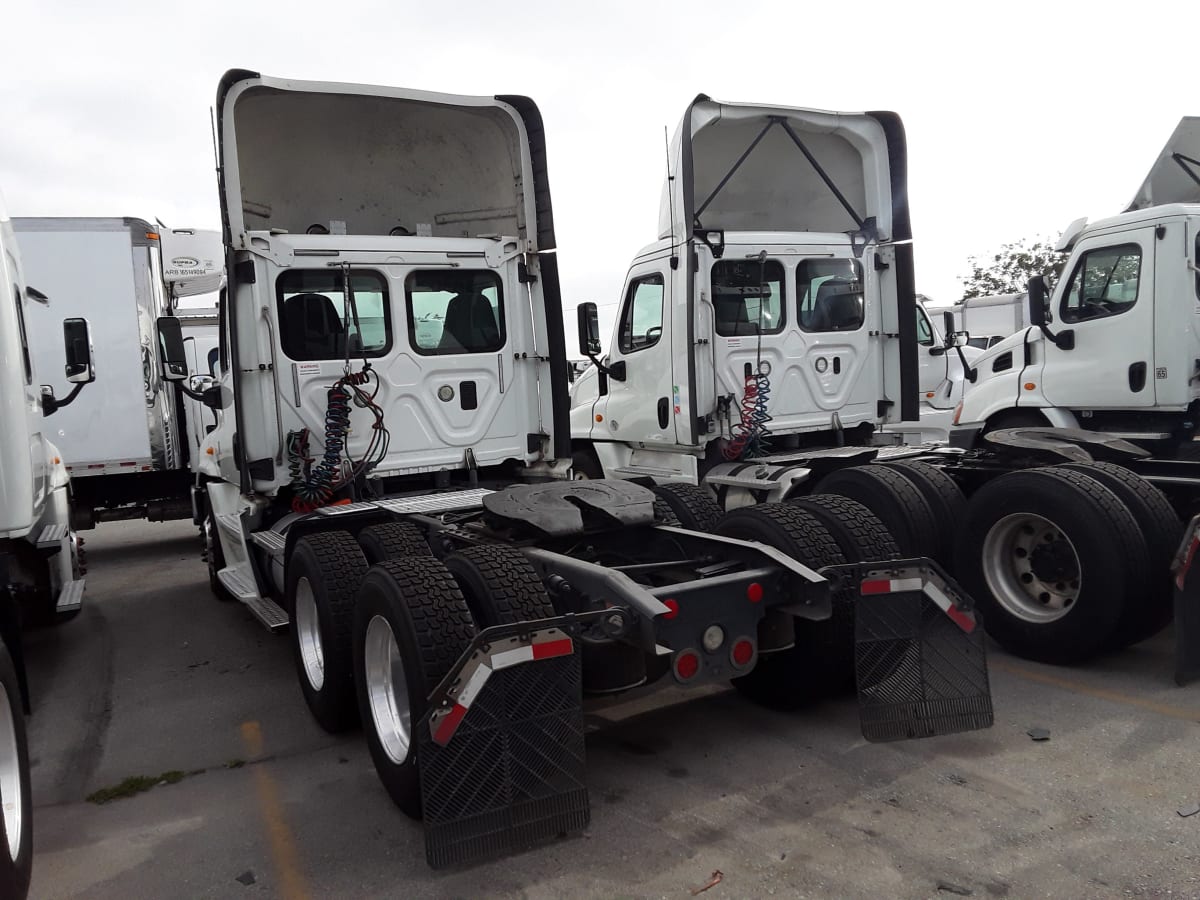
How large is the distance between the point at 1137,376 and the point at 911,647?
4531 millimetres

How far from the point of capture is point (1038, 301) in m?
7.67

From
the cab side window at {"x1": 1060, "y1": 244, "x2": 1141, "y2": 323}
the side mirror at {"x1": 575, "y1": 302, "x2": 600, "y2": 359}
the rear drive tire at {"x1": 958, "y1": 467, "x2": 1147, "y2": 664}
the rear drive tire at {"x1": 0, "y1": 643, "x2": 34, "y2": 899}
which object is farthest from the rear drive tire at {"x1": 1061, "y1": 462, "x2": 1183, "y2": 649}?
the rear drive tire at {"x1": 0, "y1": 643, "x2": 34, "y2": 899}

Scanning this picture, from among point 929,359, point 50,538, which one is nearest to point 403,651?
point 50,538

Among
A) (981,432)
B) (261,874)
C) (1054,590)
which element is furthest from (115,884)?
(981,432)

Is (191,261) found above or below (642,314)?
above

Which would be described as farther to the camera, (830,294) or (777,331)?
(830,294)

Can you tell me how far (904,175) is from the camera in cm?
782

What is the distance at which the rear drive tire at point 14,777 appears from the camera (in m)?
2.90

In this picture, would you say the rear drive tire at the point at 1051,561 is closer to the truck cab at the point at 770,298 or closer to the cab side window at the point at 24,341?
the truck cab at the point at 770,298

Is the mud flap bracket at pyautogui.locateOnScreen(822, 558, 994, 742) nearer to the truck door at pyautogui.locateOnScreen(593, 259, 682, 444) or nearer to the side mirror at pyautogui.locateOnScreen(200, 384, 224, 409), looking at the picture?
the truck door at pyautogui.locateOnScreen(593, 259, 682, 444)

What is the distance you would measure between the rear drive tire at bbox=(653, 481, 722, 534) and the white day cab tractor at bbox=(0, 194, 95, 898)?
10.5 ft

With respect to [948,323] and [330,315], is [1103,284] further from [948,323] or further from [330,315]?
[330,315]

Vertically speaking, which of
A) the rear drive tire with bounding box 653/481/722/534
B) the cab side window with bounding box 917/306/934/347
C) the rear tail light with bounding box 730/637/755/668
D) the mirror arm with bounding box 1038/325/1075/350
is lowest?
the rear tail light with bounding box 730/637/755/668

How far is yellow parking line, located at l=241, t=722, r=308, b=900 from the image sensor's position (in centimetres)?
319
